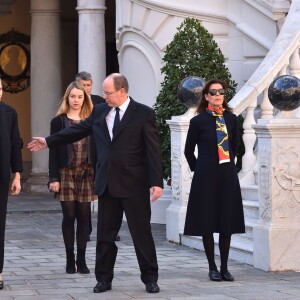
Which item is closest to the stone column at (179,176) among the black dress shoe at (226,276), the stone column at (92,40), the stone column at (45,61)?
the black dress shoe at (226,276)

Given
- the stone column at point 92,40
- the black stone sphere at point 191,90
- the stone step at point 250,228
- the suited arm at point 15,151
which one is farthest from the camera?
the stone column at point 92,40

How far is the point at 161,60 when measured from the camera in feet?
51.6

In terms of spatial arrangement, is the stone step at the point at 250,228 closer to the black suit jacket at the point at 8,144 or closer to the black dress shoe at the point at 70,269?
the black dress shoe at the point at 70,269

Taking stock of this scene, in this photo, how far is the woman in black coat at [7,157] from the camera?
9.69 meters

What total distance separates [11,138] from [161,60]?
612 cm

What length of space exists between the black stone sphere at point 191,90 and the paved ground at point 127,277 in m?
1.51

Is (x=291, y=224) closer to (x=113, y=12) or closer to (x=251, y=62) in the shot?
(x=251, y=62)

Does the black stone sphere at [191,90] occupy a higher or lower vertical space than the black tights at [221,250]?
higher

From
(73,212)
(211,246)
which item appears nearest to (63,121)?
(73,212)

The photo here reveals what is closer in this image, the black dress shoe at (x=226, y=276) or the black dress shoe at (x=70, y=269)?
the black dress shoe at (x=226, y=276)

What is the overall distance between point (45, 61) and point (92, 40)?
2722 mm

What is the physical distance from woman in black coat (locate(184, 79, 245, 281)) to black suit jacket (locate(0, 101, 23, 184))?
149cm

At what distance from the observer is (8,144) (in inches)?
Result: 384

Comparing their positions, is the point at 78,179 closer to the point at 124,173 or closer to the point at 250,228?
the point at 124,173
